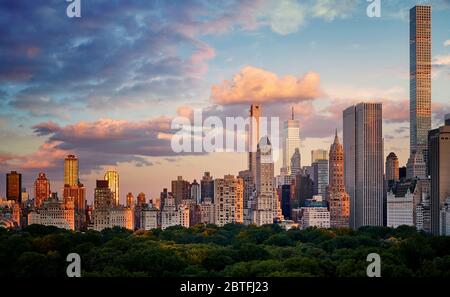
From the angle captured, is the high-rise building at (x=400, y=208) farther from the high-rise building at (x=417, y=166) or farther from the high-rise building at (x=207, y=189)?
the high-rise building at (x=207, y=189)

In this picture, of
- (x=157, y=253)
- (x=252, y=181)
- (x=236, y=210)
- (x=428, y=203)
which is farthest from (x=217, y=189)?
(x=428, y=203)

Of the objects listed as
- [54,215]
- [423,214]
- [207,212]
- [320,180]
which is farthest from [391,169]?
[54,215]

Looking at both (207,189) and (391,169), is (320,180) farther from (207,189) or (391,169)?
(207,189)

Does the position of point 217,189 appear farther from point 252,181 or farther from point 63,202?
point 63,202

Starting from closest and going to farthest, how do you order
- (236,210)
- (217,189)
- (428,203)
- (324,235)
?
1. (324,235)
2. (217,189)
3. (236,210)
4. (428,203)

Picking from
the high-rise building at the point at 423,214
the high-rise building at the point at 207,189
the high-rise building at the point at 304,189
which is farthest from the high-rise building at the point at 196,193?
the high-rise building at the point at 423,214
